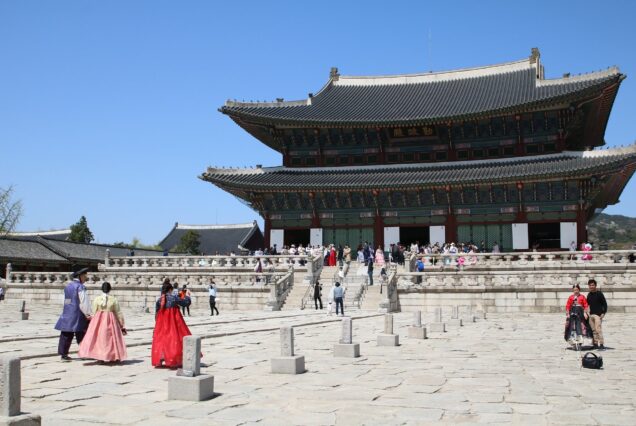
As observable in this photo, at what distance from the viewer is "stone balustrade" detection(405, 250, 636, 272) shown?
1028 inches

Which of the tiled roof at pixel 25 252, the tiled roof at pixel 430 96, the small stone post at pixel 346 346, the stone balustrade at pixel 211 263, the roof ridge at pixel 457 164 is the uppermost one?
the tiled roof at pixel 430 96

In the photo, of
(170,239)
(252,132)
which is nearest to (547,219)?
(252,132)

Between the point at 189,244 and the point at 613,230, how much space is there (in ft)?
327

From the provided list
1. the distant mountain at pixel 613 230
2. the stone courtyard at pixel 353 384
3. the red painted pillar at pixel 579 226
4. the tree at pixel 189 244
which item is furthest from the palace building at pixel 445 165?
the distant mountain at pixel 613 230

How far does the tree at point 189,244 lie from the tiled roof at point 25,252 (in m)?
18.5

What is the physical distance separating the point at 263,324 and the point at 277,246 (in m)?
19.5

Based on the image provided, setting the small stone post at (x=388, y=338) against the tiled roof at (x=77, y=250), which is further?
the tiled roof at (x=77, y=250)

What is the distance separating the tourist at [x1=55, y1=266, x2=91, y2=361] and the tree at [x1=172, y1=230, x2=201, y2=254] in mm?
50136

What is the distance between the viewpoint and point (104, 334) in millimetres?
10719

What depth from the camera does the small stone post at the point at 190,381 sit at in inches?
308

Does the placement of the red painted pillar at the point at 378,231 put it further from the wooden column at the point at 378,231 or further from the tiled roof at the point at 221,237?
the tiled roof at the point at 221,237

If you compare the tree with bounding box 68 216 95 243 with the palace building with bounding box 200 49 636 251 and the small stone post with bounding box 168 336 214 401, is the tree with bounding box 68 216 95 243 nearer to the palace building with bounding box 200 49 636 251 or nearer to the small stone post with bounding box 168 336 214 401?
the palace building with bounding box 200 49 636 251

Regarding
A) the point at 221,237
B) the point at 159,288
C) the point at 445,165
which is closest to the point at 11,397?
the point at 159,288

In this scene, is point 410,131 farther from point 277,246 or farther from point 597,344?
point 597,344
